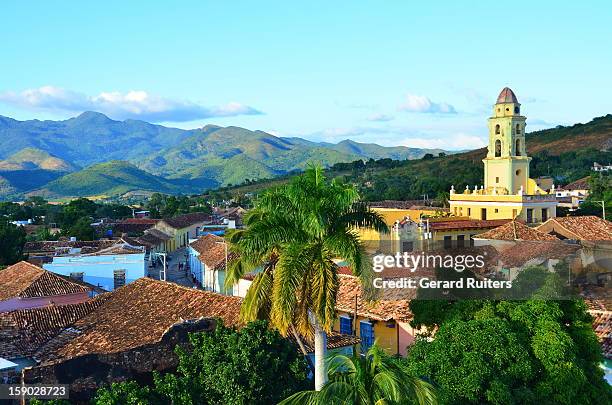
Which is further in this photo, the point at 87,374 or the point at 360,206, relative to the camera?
the point at 87,374

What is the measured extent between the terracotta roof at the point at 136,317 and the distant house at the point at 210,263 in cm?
510

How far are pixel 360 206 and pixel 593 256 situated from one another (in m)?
12.8

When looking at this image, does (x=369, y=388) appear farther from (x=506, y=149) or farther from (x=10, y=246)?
(x=506, y=149)

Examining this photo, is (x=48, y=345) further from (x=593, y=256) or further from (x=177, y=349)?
(x=593, y=256)

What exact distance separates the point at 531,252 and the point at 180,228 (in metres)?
50.0

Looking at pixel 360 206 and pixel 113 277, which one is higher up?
pixel 360 206

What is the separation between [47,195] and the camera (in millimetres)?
189250

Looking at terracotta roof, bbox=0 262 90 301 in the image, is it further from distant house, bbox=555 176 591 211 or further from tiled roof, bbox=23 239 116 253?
distant house, bbox=555 176 591 211

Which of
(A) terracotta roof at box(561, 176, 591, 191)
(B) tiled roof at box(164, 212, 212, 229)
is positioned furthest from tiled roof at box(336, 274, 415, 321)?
(A) terracotta roof at box(561, 176, 591, 191)

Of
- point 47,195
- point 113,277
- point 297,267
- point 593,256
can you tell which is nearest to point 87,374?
point 297,267

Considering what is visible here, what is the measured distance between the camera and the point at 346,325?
786 inches

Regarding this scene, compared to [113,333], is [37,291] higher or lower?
higher

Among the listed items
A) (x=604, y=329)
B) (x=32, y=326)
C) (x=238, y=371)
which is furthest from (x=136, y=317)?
(x=604, y=329)

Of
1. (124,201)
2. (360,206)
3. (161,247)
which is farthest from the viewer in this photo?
(124,201)
